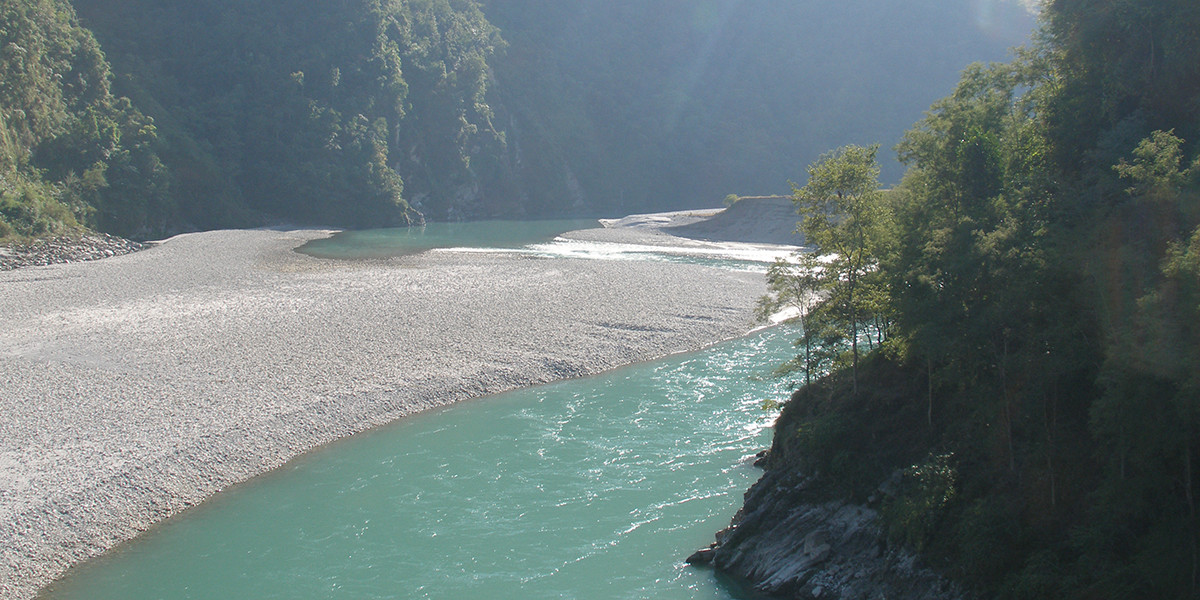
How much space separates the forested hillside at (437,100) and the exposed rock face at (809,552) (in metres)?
49.3

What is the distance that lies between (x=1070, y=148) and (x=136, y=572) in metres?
19.9

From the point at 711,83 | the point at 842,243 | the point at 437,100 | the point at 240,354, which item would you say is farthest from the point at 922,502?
the point at 711,83

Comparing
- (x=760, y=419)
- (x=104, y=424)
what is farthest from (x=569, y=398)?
(x=104, y=424)

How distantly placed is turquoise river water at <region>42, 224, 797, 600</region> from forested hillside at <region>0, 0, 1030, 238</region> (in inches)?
1566

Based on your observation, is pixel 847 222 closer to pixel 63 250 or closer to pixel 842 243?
pixel 842 243

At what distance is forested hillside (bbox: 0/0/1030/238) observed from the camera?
6344 centimetres

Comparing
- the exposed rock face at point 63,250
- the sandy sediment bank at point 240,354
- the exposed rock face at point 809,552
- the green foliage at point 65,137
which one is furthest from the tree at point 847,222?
the green foliage at point 65,137

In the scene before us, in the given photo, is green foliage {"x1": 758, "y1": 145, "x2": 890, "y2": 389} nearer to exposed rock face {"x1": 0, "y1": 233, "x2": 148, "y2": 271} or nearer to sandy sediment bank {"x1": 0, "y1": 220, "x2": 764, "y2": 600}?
sandy sediment bank {"x1": 0, "y1": 220, "x2": 764, "y2": 600}

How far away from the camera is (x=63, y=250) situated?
4762cm

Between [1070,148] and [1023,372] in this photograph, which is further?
[1070,148]

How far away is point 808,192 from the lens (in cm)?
1817

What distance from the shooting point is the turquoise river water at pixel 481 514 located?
15117 millimetres

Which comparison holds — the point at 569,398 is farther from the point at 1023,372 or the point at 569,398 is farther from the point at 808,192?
the point at 1023,372

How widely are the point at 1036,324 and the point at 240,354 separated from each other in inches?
920
